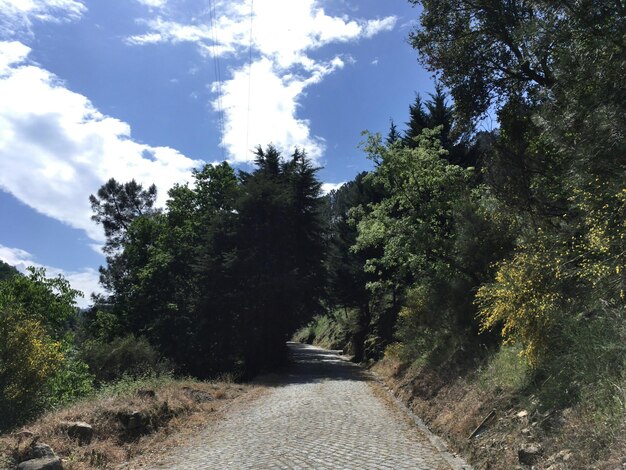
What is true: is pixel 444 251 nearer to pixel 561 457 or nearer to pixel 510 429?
pixel 510 429

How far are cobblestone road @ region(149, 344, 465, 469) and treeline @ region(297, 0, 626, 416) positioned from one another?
256 cm

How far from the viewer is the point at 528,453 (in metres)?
5.69

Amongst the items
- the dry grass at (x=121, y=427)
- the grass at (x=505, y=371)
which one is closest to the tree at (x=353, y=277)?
the dry grass at (x=121, y=427)

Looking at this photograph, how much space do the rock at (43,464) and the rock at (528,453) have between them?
6752 millimetres

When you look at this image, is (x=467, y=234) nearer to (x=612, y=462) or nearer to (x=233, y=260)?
(x=612, y=462)

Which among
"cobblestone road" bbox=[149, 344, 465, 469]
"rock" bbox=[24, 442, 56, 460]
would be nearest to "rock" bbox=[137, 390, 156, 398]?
"cobblestone road" bbox=[149, 344, 465, 469]

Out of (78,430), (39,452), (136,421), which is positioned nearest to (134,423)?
(136,421)

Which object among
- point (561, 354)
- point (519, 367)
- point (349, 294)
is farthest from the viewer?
point (349, 294)

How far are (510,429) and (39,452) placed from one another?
24.2 ft

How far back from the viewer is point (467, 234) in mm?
12617

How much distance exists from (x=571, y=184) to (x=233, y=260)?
18.1 m

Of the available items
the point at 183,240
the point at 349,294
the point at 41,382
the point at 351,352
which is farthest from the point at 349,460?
the point at 351,352

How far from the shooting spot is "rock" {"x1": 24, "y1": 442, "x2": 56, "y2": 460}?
705 cm

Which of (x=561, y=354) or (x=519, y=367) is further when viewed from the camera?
(x=519, y=367)
